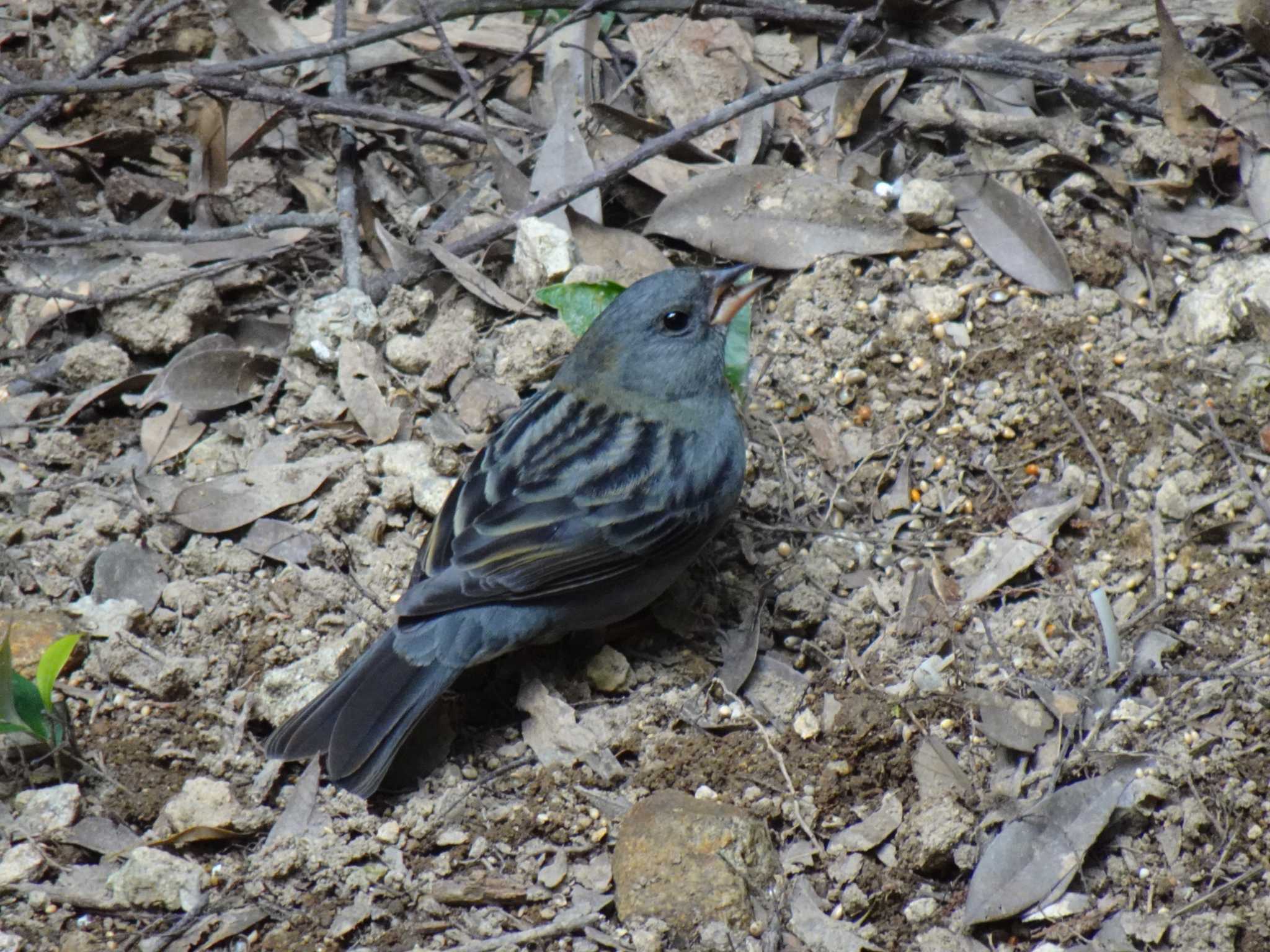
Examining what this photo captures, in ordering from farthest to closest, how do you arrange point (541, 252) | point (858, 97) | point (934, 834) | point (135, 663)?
1. point (858, 97)
2. point (541, 252)
3. point (135, 663)
4. point (934, 834)

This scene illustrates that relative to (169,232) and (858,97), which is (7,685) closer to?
(169,232)

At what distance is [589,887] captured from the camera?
12.4ft

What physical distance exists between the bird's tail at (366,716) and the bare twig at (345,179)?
5.77 feet

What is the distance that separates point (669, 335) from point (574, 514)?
2.47ft

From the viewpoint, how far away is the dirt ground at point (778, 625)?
3.71 metres

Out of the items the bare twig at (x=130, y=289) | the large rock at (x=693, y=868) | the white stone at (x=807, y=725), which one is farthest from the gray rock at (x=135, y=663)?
the white stone at (x=807, y=725)

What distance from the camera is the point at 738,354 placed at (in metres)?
4.96

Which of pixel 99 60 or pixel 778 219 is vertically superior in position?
pixel 99 60

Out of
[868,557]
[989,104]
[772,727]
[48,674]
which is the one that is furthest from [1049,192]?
[48,674]

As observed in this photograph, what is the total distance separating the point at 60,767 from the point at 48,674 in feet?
1.07

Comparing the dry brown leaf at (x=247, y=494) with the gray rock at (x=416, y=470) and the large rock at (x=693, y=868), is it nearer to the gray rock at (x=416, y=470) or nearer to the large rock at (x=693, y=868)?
the gray rock at (x=416, y=470)

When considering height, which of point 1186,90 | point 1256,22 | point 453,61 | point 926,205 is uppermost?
point 453,61

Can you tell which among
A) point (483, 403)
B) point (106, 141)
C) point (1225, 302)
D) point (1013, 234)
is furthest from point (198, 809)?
point (1225, 302)

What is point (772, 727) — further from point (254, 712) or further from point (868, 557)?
point (254, 712)
